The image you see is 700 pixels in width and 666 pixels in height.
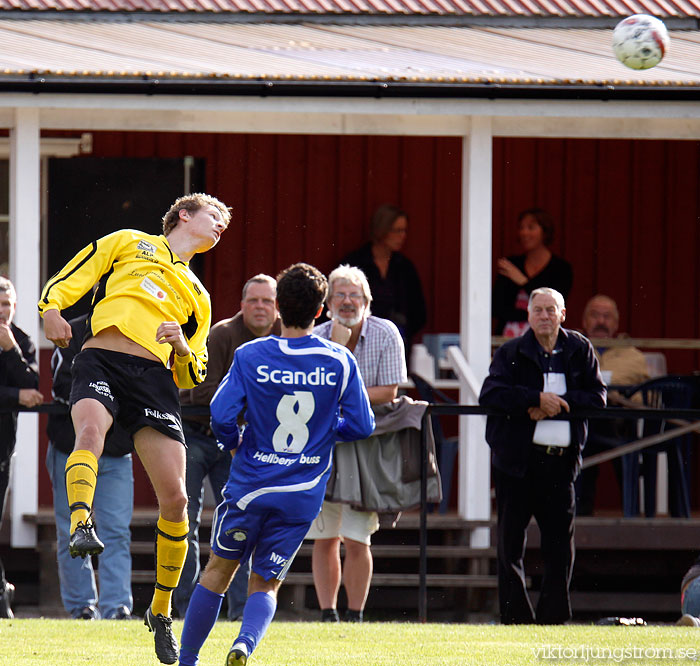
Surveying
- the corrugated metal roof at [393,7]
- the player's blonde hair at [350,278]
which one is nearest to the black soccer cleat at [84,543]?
the player's blonde hair at [350,278]

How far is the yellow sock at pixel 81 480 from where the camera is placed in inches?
225

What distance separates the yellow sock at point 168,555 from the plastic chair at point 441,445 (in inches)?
152

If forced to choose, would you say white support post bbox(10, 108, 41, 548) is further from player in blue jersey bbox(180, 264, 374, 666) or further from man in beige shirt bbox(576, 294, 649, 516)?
player in blue jersey bbox(180, 264, 374, 666)

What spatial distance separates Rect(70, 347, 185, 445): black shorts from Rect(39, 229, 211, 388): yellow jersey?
0.11 metres

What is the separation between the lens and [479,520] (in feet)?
32.0

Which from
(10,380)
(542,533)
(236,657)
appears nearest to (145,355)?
(236,657)

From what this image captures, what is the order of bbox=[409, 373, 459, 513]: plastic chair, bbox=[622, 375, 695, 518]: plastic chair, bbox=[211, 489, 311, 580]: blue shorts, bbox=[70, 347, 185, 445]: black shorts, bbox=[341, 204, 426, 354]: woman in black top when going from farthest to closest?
bbox=[341, 204, 426, 354]: woman in black top → bbox=[409, 373, 459, 513]: plastic chair → bbox=[622, 375, 695, 518]: plastic chair → bbox=[70, 347, 185, 445]: black shorts → bbox=[211, 489, 311, 580]: blue shorts

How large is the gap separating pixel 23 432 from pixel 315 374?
422 centimetres

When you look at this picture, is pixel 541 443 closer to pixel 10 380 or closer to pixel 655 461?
pixel 655 461

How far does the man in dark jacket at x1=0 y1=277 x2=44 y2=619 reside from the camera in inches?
322

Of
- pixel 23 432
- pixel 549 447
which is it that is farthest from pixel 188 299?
pixel 23 432

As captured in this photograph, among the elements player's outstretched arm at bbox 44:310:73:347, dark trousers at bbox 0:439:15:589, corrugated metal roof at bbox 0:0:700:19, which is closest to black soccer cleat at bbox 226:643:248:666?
player's outstretched arm at bbox 44:310:73:347

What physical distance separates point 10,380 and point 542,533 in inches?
128

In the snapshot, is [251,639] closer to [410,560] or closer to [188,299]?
[188,299]
